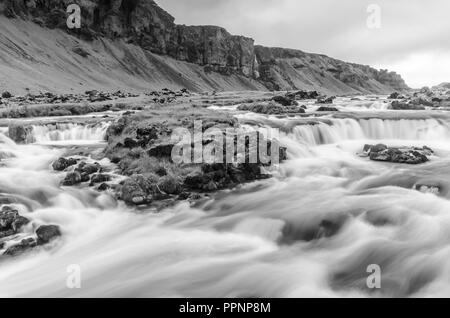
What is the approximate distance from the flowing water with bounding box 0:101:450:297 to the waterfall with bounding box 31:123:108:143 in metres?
6.89

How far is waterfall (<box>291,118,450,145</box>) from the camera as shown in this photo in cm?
2391

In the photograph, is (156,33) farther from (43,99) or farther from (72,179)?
(72,179)

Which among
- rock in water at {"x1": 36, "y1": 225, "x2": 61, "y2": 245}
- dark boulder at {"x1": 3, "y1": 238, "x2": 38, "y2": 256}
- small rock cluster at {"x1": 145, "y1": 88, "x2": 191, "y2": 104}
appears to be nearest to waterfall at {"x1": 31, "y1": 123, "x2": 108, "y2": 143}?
rock in water at {"x1": 36, "y1": 225, "x2": 61, "y2": 245}

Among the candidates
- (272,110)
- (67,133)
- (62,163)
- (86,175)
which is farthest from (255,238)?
(272,110)

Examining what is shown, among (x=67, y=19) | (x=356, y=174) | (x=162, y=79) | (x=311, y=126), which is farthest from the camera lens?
(x=162, y=79)

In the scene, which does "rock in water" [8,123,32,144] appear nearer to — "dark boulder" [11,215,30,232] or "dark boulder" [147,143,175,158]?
"dark boulder" [147,143,175,158]

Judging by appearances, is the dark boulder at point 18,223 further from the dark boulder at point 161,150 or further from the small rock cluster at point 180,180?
the dark boulder at point 161,150

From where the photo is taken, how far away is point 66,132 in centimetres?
2438

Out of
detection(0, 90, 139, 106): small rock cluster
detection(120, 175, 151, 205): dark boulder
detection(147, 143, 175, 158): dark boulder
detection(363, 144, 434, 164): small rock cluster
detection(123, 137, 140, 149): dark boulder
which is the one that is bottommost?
detection(120, 175, 151, 205): dark boulder

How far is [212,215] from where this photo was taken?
12.6 m

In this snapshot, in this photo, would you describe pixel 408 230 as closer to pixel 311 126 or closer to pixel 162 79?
pixel 311 126

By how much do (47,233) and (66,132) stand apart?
14.9m
